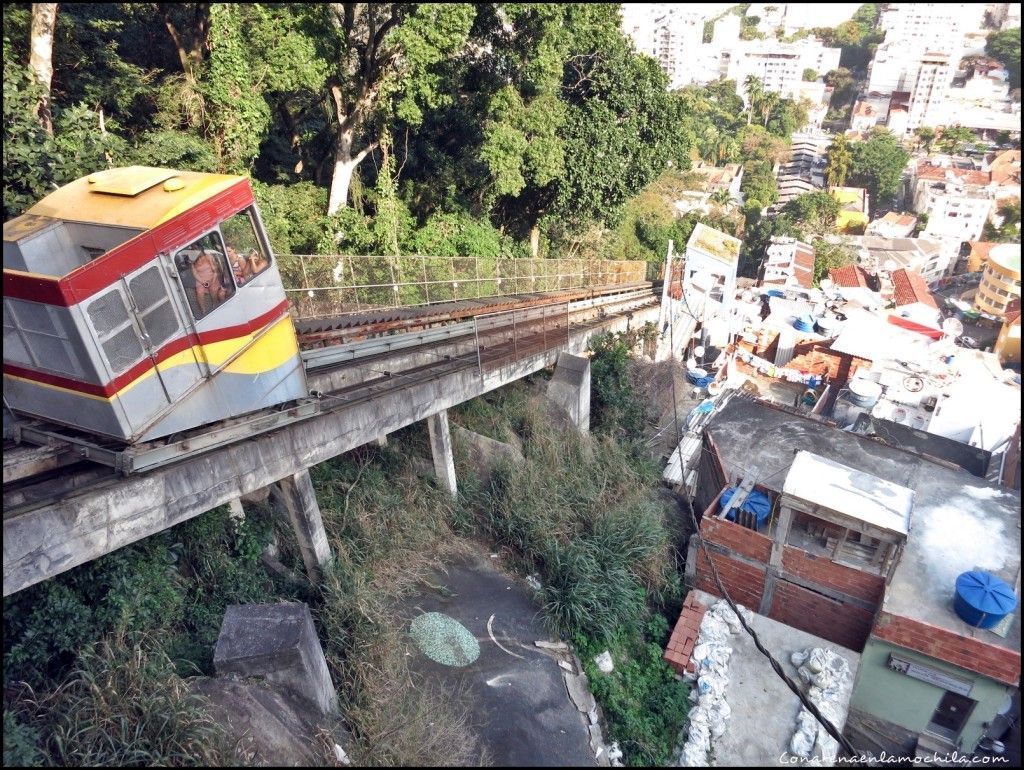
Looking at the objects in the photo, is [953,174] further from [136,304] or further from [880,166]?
[136,304]

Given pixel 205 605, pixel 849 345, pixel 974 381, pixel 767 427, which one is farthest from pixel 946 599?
pixel 849 345

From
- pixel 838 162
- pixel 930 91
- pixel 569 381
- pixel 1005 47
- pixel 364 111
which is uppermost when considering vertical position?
pixel 364 111

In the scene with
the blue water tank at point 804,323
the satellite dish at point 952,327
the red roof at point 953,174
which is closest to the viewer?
Result: the satellite dish at point 952,327

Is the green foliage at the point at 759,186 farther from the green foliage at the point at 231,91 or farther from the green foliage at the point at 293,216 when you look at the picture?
the green foliage at the point at 231,91

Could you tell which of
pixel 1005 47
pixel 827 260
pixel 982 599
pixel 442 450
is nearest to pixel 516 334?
pixel 442 450

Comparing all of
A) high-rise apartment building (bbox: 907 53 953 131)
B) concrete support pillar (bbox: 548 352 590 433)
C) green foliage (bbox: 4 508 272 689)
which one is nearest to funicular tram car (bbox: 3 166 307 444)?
green foliage (bbox: 4 508 272 689)

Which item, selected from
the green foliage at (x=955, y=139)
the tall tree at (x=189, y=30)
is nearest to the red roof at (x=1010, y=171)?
the tall tree at (x=189, y=30)

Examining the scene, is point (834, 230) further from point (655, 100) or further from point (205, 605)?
point (205, 605)
